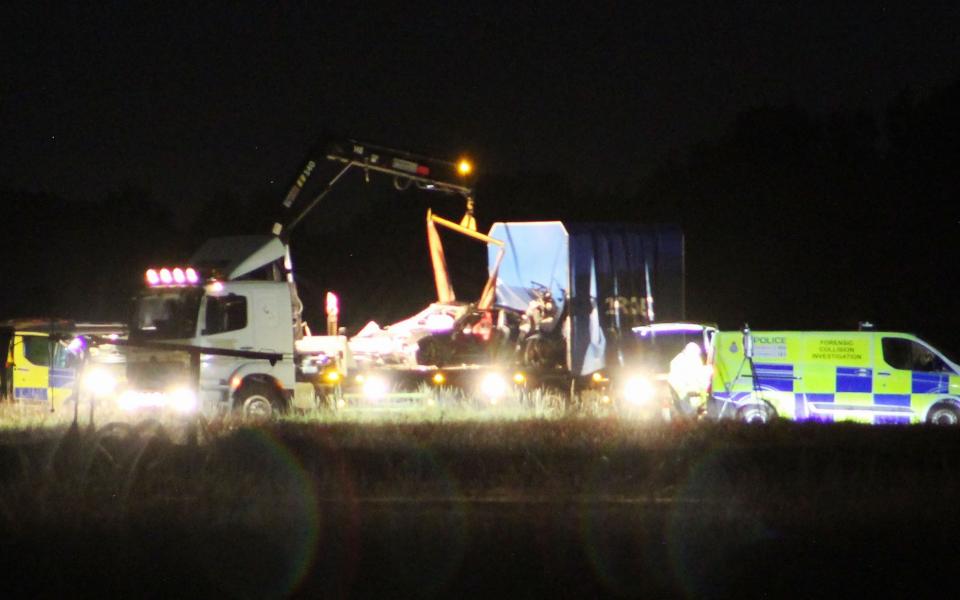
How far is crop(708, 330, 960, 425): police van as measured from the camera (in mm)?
20188

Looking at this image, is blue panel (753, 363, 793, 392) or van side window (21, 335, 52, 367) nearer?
blue panel (753, 363, 793, 392)

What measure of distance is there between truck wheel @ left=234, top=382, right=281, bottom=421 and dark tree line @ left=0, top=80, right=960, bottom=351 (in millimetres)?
6991

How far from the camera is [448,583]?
9969 mm

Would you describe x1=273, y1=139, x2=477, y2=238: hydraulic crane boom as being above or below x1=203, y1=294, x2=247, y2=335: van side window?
above

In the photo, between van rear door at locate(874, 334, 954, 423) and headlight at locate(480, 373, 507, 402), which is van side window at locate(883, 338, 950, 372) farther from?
headlight at locate(480, 373, 507, 402)

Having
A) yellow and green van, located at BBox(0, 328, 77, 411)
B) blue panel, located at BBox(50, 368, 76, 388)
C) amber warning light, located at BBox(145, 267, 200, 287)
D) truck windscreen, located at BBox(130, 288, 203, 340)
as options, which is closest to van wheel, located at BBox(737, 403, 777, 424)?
truck windscreen, located at BBox(130, 288, 203, 340)

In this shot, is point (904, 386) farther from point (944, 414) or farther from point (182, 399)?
point (182, 399)

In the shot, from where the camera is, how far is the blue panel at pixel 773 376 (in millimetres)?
20375

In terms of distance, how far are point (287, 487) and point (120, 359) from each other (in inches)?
313

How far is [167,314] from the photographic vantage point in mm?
20359

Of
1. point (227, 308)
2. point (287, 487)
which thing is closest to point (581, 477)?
point (287, 487)

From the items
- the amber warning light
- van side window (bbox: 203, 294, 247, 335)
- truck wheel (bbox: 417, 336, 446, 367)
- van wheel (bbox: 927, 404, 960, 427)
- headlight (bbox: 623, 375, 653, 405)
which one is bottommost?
van wheel (bbox: 927, 404, 960, 427)

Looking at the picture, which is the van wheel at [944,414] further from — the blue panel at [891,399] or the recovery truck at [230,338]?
the recovery truck at [230,338]

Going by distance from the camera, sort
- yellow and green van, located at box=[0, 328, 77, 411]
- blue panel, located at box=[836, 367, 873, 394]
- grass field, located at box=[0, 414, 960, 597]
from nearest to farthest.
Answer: grass field, located at box=[0, 414, 960, 597] < blue panel, located at box=[836, 367, 873, 394] < yellow and green van, located at box=[0, 328, 77, 411]
